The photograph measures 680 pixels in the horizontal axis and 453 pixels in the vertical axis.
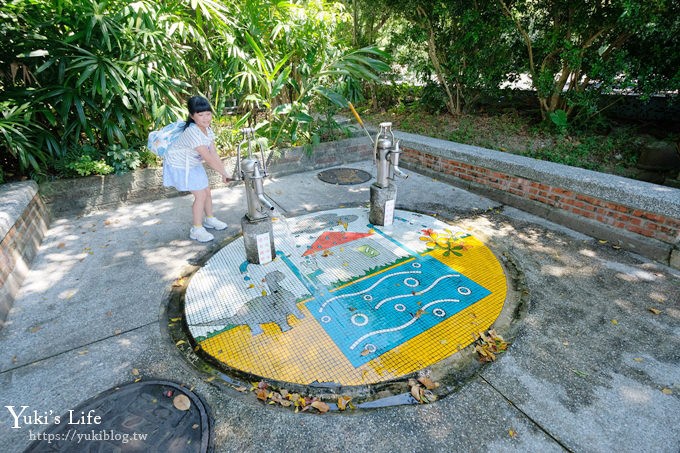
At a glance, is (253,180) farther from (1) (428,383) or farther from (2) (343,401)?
(1) (428,383)

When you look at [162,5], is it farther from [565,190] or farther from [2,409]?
[565,190]

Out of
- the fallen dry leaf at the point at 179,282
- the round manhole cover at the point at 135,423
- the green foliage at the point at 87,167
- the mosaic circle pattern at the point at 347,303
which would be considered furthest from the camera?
the green foliage at the point at 87,167

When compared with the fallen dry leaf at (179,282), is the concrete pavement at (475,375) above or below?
below

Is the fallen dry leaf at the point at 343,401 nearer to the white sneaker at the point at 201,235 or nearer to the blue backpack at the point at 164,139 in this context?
the white sneaker at the point at 201,235

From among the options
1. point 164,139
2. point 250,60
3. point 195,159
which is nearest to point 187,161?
point 195,159

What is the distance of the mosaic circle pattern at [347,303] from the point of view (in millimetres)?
2205

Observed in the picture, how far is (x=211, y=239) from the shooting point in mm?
3711

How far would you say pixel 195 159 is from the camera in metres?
3.47

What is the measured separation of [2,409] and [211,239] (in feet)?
6.80

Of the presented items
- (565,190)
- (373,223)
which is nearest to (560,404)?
(373,223)

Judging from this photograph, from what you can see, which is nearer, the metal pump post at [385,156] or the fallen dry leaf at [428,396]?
the fallen dry leaf at [428,396]

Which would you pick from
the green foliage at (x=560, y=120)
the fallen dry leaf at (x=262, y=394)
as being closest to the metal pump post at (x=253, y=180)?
the fallen dry leaf at (x=262, y=394)

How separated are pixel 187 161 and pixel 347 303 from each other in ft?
7.19

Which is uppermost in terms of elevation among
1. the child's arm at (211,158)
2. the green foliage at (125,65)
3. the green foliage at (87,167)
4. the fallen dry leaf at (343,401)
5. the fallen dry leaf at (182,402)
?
the green foliage at (125,65)
